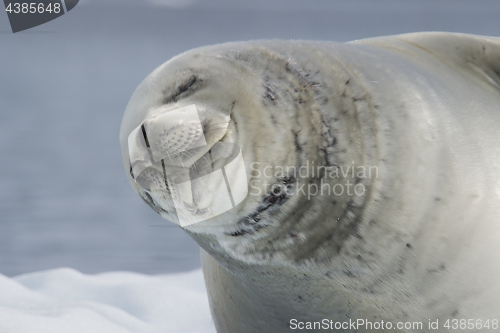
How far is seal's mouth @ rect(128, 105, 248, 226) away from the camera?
2.86ft

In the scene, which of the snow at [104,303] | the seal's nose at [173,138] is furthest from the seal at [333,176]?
the snow at [104,303]

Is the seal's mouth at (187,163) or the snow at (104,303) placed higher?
the seal's mouth at (187,163)

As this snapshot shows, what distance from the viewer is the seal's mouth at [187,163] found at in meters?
0.87

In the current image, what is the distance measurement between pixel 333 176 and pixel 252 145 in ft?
0.61

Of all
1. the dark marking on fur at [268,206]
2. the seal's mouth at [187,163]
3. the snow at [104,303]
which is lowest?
the snow at [104,303]

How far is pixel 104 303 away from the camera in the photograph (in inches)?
99.4

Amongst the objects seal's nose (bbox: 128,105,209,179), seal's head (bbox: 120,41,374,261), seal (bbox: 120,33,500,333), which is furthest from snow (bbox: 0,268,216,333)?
seal's nose (bbox: 128,105,209,179)

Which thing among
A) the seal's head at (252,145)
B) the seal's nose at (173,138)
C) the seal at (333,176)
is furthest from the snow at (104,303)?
the seal's nose at (173,138)

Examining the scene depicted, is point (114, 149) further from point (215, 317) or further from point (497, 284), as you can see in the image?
point (497, 284)

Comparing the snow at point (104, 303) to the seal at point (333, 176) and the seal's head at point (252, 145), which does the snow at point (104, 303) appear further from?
the seal's head at point (252, 145)

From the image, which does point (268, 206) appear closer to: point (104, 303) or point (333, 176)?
point (333, 176)

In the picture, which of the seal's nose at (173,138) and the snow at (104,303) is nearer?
the seal's nose at (173,138)

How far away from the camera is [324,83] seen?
103cm

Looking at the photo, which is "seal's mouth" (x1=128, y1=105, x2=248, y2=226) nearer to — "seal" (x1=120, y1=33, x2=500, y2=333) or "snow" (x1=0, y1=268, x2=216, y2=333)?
"seal" (x1=120, y1=33, x2=500, y2=333)
